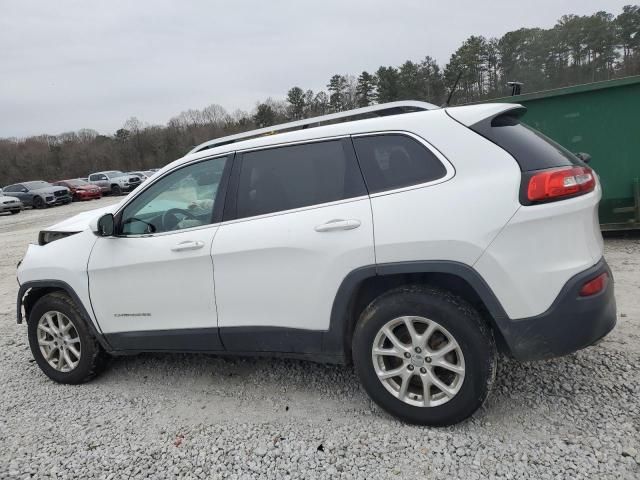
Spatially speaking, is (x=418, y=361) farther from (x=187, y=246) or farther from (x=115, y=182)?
(x=115, y=182)

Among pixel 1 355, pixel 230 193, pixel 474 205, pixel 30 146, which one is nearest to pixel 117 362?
pixel 1 355

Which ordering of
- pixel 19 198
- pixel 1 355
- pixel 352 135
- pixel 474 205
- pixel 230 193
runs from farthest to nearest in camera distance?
pixel 19 198 → pixel 1 355 → pixel 230 193 → pixel 352 135 → pixel 474 205

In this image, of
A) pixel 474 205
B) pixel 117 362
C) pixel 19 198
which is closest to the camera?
pixel 474 205

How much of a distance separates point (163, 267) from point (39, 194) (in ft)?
91.3

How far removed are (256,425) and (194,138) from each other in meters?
74.4

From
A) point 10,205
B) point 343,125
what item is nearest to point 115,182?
point 10,205

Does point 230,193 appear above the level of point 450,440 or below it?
above

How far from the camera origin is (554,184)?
2.45 m

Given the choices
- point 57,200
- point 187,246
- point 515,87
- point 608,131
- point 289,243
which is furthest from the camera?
point 57,200

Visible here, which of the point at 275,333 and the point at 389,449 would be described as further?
the point at 275,333

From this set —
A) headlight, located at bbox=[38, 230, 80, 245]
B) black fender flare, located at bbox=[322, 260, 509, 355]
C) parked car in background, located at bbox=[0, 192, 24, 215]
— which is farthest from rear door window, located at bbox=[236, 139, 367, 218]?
parked car in background, located at bbox=[0, 192, 24, 215]

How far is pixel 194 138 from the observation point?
7300cm

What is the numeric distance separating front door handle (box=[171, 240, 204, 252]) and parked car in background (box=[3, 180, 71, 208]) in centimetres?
2760

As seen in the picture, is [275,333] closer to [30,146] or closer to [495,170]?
[495,170]
